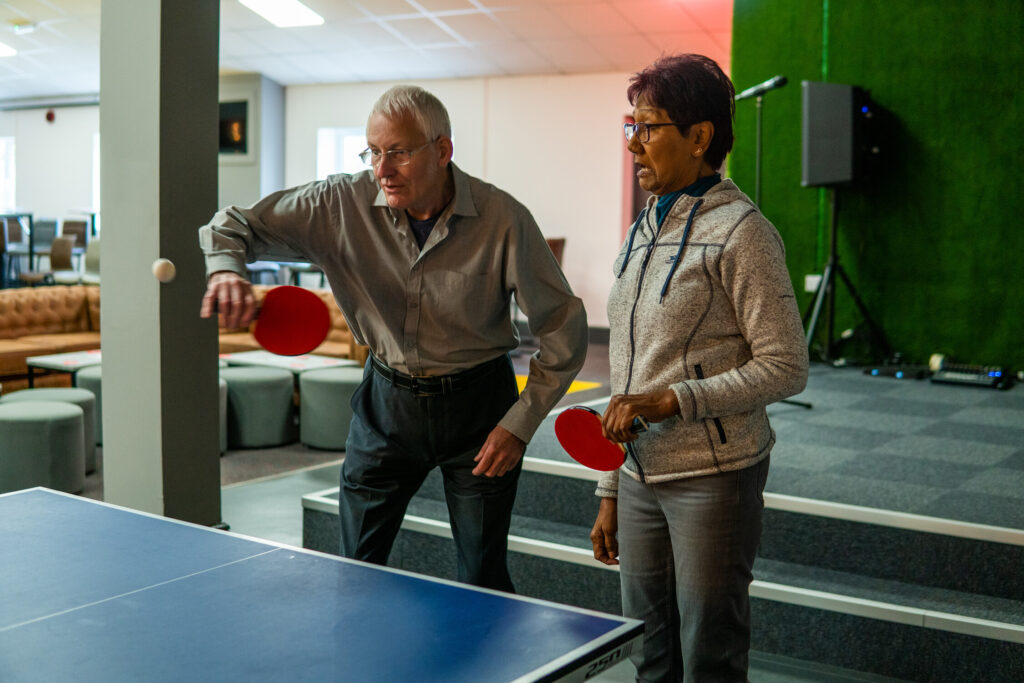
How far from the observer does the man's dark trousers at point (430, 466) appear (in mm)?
2096

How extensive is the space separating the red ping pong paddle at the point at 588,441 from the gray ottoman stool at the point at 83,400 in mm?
4046

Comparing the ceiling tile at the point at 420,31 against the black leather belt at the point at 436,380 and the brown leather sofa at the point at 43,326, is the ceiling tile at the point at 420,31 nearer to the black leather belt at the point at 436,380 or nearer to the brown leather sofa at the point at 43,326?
the brown leather sofa at the point at 43,326

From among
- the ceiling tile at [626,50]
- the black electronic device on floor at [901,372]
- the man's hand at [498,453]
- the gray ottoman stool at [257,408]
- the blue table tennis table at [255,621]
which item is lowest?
the gray ottoman stool at [257,408]

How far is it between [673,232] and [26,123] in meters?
16.4

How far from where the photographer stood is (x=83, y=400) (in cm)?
519

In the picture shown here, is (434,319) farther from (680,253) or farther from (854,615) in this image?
(854,615)

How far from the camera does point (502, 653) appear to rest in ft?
4.33

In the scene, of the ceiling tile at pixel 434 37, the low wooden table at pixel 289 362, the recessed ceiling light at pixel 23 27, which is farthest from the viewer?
the recessed ceiling light at pixel 23 27

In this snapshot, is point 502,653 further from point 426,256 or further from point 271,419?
point 271,419

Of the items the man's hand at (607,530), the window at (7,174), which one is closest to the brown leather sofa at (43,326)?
the man's hand at (607,530)

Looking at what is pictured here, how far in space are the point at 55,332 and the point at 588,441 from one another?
691cm

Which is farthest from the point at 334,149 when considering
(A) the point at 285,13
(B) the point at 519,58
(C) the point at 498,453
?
(C) the point at 498,453

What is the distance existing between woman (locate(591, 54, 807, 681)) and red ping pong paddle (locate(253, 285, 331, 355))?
58 cm

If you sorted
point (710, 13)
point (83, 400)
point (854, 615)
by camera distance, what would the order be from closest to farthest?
point (854, 615)
point (83, 400)
point (710, 13)
